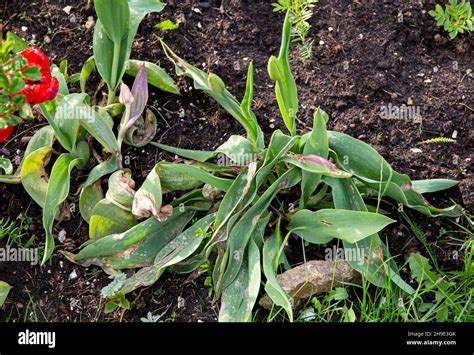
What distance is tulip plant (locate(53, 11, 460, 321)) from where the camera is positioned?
10.2ft

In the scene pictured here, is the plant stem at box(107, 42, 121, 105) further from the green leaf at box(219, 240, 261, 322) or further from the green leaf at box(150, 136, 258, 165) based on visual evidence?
the green leaf at box(219, 240, 261, 322)

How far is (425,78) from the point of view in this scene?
12.4 feet

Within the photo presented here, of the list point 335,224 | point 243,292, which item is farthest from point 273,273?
point 335,224

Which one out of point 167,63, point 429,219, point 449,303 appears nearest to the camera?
point 449,303

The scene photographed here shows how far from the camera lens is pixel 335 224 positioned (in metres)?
3.07

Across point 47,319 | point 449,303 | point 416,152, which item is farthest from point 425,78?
point 47,319

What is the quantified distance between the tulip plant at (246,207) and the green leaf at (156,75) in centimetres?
17

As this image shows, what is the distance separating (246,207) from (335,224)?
43 cm

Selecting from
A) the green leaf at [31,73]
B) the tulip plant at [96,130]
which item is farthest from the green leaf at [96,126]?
the green leaf at [31,73]

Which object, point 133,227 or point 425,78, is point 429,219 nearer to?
point 425,78

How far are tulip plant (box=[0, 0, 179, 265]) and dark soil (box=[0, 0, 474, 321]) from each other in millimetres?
→ 120

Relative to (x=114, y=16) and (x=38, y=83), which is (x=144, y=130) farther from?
(x=38, y=83)

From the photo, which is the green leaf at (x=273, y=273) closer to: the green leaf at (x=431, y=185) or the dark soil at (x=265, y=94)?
the dark soil at (x=265, y=94)

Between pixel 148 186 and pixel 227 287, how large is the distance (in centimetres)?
56
